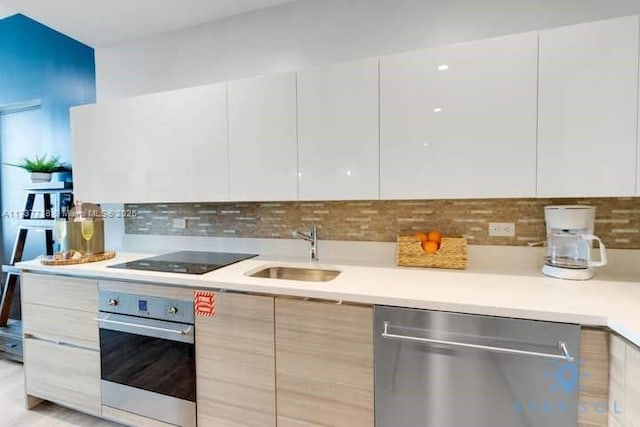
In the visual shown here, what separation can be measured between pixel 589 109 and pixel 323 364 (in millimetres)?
1536

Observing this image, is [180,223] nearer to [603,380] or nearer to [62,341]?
[62,341]

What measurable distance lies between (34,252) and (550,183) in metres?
3.98

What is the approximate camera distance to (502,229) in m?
1.77

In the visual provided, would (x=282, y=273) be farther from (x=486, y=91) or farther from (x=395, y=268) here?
(x=486, y=91)

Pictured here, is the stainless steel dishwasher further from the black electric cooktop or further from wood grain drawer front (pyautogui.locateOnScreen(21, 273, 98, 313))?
wood grain drawer front (pyautogui.locateOnScreen(21, 273, 98, 313))

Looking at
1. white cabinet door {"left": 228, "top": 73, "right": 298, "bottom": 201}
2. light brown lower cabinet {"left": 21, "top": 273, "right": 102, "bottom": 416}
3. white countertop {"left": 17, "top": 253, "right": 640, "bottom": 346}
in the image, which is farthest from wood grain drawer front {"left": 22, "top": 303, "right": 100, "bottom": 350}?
white cabinet door {"left": 228, "top": 73, "right": 298, "bottom": 201}

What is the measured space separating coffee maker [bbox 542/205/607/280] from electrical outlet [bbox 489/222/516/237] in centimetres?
17

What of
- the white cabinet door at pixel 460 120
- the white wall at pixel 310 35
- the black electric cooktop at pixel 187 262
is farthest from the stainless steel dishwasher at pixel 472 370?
the white wall at pixel 310 35

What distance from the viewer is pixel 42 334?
2021 millimetres

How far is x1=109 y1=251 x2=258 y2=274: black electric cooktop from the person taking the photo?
181cm

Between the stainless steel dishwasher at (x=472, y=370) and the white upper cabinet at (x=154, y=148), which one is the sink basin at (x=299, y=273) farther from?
the stainless steel dishwasher at (x=472, y=370)

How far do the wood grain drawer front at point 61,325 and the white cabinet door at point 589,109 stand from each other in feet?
8.03

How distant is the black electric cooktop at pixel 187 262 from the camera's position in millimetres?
1808

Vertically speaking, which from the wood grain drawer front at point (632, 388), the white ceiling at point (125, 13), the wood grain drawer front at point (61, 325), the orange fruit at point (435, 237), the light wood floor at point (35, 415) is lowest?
the light wood floor at point (35, 415)
